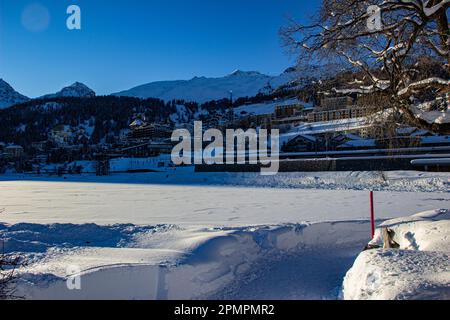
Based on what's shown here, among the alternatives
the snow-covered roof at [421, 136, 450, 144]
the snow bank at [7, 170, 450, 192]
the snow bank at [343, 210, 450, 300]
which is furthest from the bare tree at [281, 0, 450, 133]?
the snow-covered roof at [421, 136, 450, 144]

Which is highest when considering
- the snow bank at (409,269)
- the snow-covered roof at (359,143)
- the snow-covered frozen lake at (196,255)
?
the snow-covered roof at (359,143)

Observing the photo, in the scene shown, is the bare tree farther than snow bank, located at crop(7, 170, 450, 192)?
No

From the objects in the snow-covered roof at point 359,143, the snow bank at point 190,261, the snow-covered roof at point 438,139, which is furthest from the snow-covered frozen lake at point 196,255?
the snow-covered roof at point 359,143

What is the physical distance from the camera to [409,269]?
429 cm

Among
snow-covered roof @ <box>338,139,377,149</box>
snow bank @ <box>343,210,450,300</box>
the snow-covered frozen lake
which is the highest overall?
snow-covered roof @ <box>338,139,377,149</box>

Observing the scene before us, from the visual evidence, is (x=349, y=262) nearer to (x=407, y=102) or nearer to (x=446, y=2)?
(x=407, y=102)

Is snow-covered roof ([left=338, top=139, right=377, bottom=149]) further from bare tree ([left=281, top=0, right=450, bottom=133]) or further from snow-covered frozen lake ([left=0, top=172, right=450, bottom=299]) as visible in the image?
bare tree ([left=281, top=0, right=450, bottom=133])

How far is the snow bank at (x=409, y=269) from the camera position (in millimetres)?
3656

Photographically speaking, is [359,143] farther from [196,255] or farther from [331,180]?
[196,255]

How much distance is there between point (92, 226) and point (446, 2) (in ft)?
28.1

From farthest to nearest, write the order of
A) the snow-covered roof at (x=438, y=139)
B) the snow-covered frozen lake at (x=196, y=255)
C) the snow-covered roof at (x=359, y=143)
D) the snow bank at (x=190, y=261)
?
the snow-covered roof at (x=359, y=143) → the snow-covered roof at (x=438, y=139) → the snow-covered frozen lake at (x=196, y=255) → the snow bank at (x=190, y=261)

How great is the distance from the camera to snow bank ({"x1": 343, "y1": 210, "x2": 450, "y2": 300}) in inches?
144

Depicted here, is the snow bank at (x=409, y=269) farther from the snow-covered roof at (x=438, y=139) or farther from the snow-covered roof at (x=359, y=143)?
the snow-covered roof at (x=359, y=143)

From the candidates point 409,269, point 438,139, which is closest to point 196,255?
point 409,269
